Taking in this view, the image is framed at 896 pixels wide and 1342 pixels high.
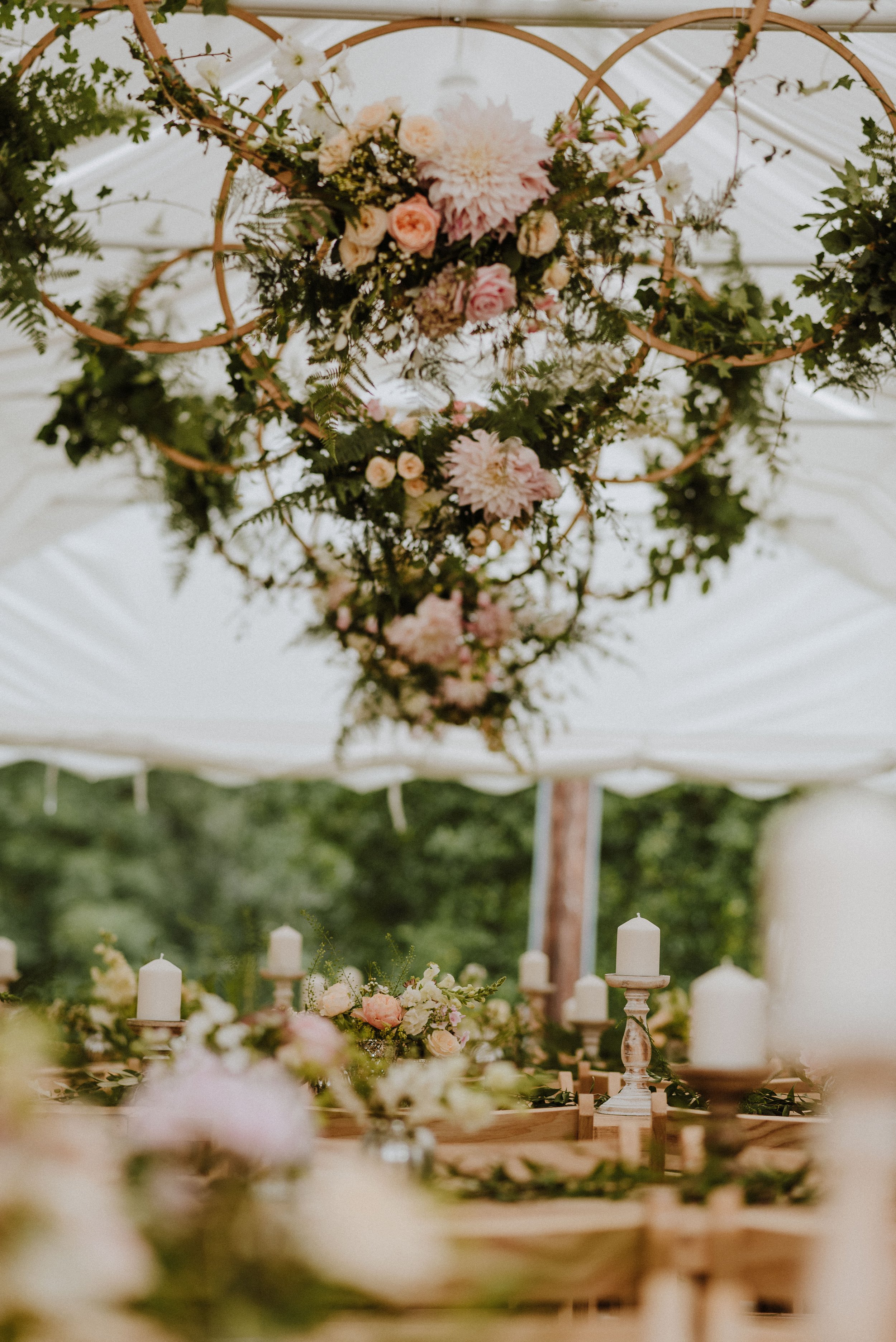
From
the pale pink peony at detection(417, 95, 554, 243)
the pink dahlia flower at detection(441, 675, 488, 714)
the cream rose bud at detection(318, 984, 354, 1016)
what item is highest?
the pale pink peony at detection(417, 95, 554, 243)

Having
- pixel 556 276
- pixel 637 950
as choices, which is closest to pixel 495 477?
pixel 556 276

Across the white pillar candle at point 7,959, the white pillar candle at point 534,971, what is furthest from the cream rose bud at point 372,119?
the white pillar candle at point 534,971

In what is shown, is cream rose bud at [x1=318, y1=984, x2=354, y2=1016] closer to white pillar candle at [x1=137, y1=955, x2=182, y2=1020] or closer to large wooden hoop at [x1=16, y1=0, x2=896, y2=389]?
white pillar candle at [x1=137, y1=955, x2=182, y2=1020]

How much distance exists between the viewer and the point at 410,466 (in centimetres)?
214

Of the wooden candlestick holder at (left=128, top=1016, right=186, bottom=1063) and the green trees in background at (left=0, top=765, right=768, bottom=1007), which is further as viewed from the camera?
the green trees in background at (left=0, top=765, right=768, bottom=1007)

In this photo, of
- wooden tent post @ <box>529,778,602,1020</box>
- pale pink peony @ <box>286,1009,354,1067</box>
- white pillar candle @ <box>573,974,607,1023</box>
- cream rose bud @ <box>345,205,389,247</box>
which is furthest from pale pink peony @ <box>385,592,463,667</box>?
wooden tent post @ <box>529,778,602,1020</box>

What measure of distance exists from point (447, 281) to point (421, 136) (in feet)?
0.64

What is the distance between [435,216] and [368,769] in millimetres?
3476

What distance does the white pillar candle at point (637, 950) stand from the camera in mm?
2121

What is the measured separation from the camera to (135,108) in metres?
2.16

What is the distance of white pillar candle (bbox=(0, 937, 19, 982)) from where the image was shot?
3713 mm

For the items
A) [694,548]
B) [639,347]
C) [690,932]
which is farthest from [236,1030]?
[690,932]

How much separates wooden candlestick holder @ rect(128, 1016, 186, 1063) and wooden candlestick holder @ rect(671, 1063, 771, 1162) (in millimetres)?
972

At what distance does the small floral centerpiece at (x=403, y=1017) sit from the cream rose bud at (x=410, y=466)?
2.93 feet
